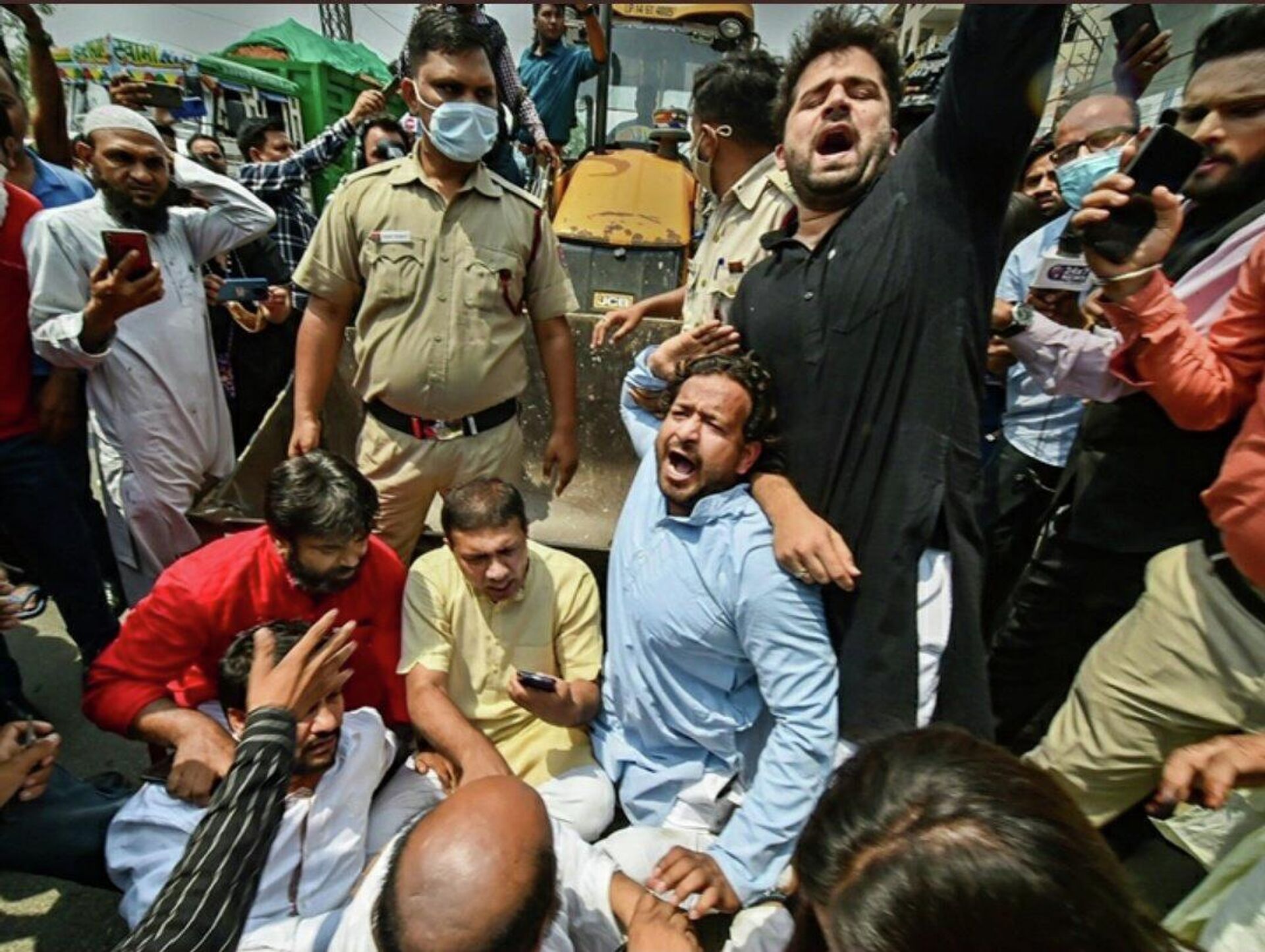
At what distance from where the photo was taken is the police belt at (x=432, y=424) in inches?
95.3

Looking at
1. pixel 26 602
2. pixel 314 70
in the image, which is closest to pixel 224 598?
pixel 26 602

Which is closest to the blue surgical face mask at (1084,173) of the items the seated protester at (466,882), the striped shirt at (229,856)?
the seated protester at (466,882)

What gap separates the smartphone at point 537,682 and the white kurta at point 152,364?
1604 millimetres

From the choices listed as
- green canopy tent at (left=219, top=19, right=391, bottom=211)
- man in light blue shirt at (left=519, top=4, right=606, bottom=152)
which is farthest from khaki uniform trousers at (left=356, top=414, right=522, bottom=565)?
green canopy tent at (left=219, top=19, right=391, bottom=211)

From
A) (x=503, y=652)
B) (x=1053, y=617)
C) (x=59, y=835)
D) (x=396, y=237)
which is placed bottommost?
(x=59, y=835)

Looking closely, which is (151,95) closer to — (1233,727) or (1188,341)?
(1188,341)

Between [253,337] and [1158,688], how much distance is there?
389 cm

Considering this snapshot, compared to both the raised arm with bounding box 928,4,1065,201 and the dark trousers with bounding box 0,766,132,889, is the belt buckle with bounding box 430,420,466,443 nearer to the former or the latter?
the dark trousers with bounding box 0,766,132,889

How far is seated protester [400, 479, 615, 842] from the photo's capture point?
1.88 m

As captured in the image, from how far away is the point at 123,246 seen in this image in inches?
81.2

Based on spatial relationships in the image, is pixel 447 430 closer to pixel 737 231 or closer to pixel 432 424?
pixel 432 424

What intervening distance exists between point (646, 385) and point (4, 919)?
232 centimetres

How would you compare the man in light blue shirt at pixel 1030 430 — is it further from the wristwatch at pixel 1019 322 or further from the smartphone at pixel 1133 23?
the wristwatch at pixel 1019 322

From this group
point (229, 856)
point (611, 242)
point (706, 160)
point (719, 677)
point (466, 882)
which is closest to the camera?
point (466, 882)
